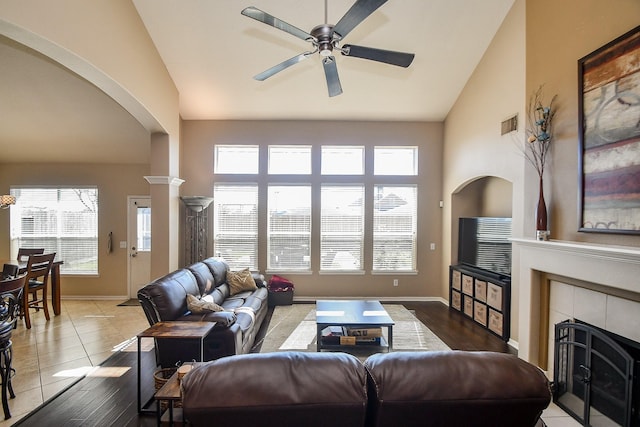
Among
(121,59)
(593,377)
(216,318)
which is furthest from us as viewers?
(121,59)

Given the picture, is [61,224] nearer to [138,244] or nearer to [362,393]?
[138,244]

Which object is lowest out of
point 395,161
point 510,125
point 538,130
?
point 538,130

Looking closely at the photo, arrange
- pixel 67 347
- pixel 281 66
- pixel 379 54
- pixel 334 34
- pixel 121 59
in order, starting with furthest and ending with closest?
1. pixel 67 347
2. pixel 121 59
3. pixel 281 66
4. pixel 379 54
5. pixel 334 34

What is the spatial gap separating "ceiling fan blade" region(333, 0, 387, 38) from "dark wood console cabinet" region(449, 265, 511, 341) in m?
3.64

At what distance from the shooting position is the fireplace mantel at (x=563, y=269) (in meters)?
2.15

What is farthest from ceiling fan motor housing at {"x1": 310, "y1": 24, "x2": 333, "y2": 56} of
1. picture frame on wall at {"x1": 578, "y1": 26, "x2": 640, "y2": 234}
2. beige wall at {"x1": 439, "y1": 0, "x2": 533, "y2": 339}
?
beige wall at {"x1": 439, "y1": 0, "x2": 533, "y2": 339}

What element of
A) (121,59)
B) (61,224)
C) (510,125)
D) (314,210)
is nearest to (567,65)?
(510,125)

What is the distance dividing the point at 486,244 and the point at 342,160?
2.86 meters

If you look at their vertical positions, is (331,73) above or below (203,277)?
above

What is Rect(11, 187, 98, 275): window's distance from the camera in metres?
5.70

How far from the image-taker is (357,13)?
234 cm

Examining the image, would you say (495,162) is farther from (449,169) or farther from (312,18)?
(312,18)

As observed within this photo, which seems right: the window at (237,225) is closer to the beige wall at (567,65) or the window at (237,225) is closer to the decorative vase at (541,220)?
the decorative vase at (541,220)

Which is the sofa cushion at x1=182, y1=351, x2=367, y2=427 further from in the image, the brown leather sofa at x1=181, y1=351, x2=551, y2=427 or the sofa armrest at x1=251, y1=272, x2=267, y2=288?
the sofa armrest at x1=251, y1=272, x2=267, y2=288
